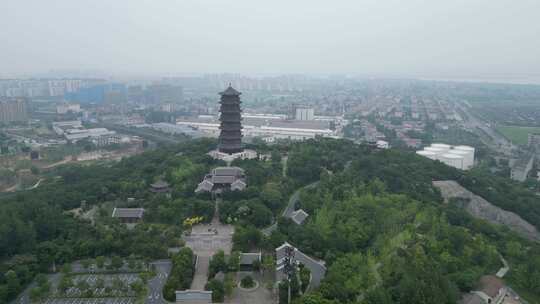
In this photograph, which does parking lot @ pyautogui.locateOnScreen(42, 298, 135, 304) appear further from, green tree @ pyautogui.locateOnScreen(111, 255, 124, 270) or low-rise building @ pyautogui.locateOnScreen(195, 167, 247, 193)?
low-rise building @ pyautogui.locateOnScreen(195, 167, 247, 193)

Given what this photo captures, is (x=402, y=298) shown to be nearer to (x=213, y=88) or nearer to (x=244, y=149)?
(x=244, y=149)

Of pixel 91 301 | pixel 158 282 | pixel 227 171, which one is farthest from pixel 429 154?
pixel 91 301

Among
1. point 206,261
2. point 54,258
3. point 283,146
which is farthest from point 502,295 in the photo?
point 283,146

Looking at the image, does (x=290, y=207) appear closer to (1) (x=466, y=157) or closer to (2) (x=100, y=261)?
(2) (x=100, y=261)

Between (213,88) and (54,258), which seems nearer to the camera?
(54,258)

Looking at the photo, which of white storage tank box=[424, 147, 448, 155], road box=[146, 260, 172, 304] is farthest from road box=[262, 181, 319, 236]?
white storage tank box=[424, 147, 448, 155]

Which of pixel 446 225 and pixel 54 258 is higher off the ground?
pixel 446 225
